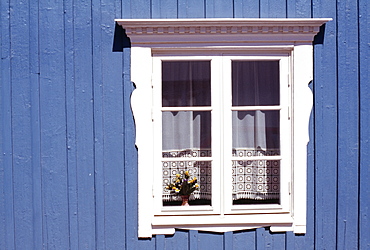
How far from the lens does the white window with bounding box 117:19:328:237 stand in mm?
3250

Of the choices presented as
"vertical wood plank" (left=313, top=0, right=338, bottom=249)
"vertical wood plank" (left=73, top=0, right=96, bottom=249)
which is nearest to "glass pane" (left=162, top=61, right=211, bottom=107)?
"vertical wood plank" (left=73, top=0, right=96, bottom=249)

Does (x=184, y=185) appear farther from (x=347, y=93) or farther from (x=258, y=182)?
(x=347, y=93)

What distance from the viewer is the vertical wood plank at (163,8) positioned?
3.27 m

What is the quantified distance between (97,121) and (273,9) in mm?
1671

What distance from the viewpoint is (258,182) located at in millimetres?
3410

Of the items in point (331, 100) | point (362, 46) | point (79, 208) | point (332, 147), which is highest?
point (362, 46)

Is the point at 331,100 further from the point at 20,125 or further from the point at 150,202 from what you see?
the point at 20,125

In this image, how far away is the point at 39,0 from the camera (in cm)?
325

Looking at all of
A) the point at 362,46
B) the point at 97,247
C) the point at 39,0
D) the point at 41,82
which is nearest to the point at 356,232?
the point at 362,46

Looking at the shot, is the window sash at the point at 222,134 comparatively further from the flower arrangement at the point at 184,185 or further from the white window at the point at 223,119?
the flower arrangement at the point at 184,185

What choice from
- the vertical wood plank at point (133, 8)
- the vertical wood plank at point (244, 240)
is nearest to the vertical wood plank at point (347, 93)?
the vertical wood plank at point (244, 240)

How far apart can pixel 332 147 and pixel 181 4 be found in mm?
1669

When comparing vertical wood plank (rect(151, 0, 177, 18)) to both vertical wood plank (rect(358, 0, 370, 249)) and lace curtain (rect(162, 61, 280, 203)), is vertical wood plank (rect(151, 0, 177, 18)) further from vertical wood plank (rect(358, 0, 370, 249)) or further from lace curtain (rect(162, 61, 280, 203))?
vertical wood plank (rect(358, 0, 370, 249))

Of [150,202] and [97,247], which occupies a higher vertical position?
[150,202]
